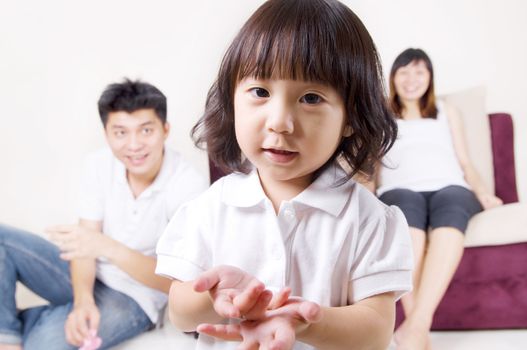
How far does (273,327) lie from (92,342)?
2.48ft

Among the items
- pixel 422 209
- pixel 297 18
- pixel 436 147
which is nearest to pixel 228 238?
pixel 297 18

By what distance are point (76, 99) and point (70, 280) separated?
371mm

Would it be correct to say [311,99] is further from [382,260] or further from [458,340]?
[458,340]

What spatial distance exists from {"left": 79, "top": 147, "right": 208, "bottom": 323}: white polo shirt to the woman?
458mm

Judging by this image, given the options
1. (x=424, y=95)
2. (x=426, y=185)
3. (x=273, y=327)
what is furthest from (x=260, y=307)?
(x=424, y=95)

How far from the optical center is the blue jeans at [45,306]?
3.62 feet

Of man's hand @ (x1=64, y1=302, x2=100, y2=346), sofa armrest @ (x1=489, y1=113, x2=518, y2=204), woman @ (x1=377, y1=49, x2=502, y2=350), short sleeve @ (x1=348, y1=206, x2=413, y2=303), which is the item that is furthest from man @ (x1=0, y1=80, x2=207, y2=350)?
sofa armrest @ (x1=489, y1=113, x2=518, y2=204)

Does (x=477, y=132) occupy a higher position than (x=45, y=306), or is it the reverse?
(x=477, y=132)

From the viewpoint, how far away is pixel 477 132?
1.58 metres

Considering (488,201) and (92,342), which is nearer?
(92,342)

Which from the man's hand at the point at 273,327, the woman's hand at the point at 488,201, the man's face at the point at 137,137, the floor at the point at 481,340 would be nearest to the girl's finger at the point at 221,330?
the man's hand at the point at 273,327

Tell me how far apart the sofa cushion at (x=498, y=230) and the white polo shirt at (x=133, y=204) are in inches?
23.9

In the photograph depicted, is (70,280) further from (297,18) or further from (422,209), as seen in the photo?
(297,18)

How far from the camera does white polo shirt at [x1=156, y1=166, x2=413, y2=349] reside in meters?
0.54
